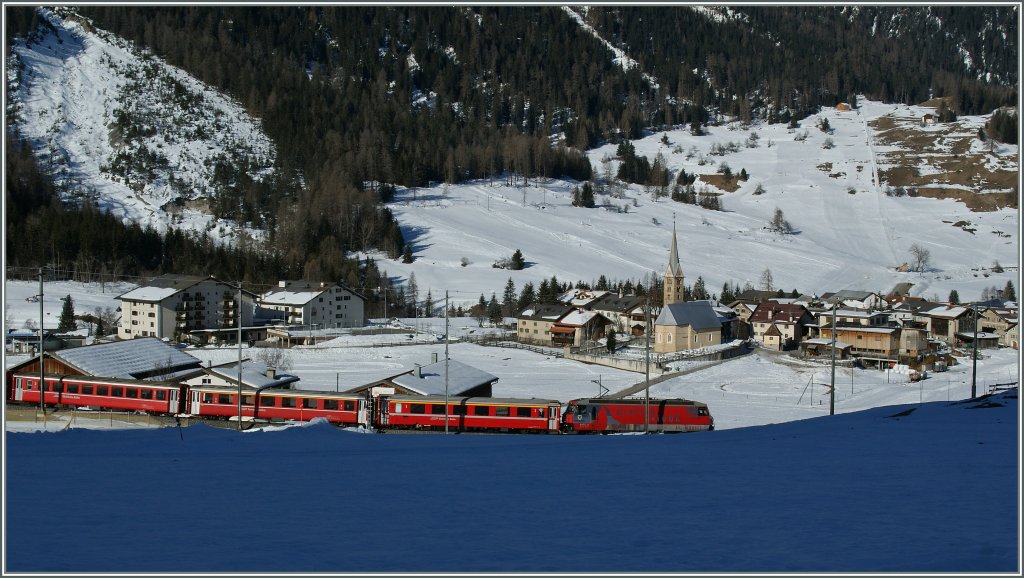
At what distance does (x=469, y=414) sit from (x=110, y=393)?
9561 millimetres

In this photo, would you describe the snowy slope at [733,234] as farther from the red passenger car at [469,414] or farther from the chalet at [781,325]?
the red passenger car at [469,414]

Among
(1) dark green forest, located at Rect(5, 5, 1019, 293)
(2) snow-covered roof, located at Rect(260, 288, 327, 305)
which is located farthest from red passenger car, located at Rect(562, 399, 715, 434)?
(1) dark green forest, located at Rect(5, 5, 1019, 293)

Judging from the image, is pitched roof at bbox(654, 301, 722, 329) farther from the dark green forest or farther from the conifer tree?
the conifer tree

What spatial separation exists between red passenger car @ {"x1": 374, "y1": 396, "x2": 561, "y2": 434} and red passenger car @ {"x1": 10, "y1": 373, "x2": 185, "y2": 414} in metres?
5.48

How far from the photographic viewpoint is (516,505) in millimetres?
7078

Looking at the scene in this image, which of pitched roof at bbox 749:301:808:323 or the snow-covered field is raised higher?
pitched roof at bbox 749:301:808:323

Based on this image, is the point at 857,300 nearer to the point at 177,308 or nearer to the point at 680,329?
the point at 680,329

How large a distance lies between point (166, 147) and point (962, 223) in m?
80.2

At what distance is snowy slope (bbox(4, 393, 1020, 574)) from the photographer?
574 centimetres

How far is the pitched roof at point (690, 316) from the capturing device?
46938 mm

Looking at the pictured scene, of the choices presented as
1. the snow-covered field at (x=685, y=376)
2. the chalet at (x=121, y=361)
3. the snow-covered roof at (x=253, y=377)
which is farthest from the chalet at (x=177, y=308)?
the snow-covered roof at (x=253, y=377)

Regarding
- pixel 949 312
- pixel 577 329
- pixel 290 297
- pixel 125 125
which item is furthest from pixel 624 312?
pixel 125 125

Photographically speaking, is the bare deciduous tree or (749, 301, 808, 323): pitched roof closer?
(749, 301, 808, 323): pitched roof

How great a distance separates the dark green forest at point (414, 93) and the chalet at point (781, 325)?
2984 cm
